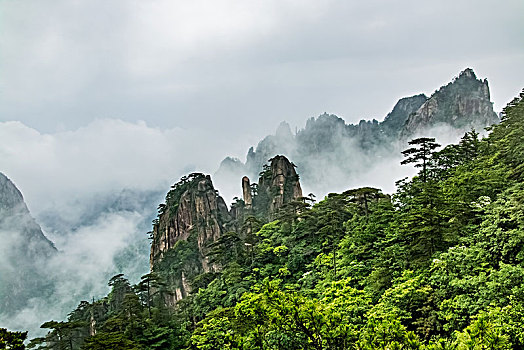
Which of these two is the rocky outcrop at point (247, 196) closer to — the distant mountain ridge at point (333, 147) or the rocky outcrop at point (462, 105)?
the rocky outcrop at point (462, 105)

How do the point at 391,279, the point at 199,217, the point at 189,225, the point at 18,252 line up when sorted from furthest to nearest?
the point at 18,252 → the point at 189,225 → the point at 199,217 → the point at 391,279

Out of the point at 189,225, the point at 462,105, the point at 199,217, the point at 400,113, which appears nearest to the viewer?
the point at 199,217

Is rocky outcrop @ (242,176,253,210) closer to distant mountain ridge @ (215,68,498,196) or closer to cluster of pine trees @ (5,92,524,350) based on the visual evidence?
cluster of pine trees @ (5,92,524,350)

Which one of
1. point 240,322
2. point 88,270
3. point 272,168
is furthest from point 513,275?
point 88,270

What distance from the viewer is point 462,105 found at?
9425 centimetres

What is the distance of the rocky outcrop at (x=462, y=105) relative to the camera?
9181 cm

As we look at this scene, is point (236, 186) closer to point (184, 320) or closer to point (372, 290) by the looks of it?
point (184, 320)

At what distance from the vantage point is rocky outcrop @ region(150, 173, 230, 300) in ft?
163

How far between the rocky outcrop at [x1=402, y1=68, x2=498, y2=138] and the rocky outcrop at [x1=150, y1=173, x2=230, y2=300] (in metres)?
67.2

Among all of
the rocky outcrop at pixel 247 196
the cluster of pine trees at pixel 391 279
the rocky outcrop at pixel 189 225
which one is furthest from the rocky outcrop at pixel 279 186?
the cluster of pine trees at pixel 391 279

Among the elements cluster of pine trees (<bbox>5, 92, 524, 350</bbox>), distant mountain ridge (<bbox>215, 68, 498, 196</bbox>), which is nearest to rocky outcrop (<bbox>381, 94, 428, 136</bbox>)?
distant mountain ridge (<bbox>215, 68, 498, 196</bbox>)

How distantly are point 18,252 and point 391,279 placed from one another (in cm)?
10470

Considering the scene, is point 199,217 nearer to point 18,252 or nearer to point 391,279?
point 391,279

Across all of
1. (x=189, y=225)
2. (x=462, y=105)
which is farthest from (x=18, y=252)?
(x=462, y=105)
